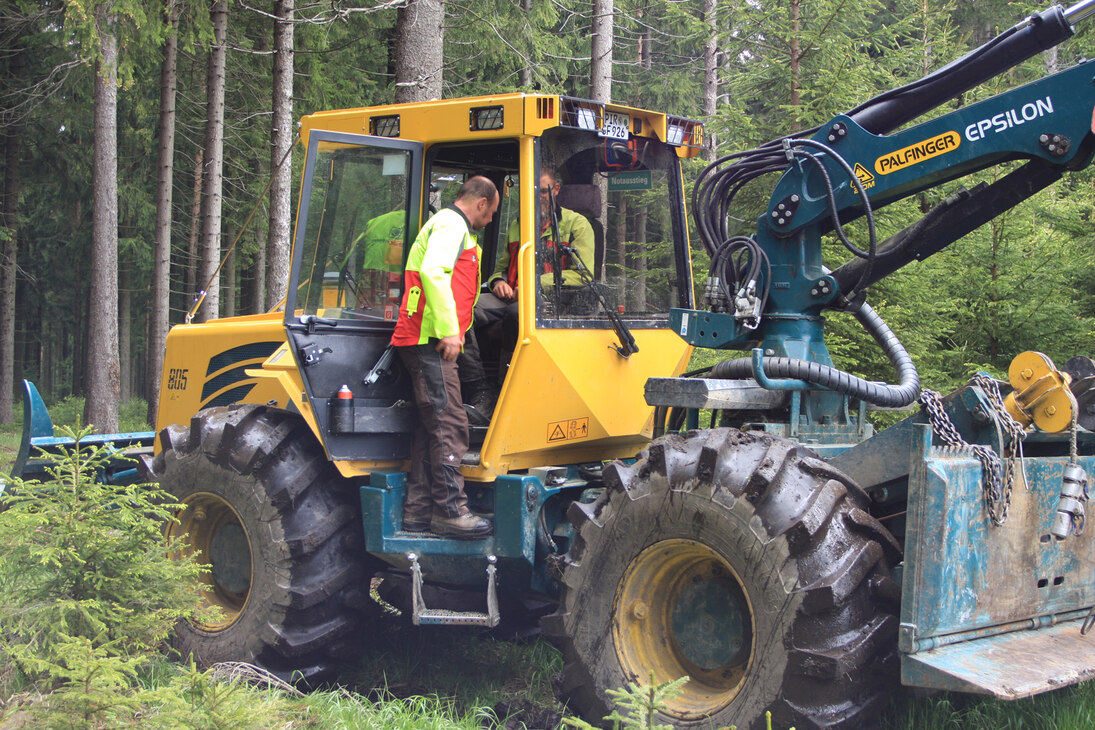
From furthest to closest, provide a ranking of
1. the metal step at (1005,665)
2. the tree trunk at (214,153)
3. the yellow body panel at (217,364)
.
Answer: the tree trunk at (214,153) < the yellow body panel at (217,364) < the metal step at (1005,665)

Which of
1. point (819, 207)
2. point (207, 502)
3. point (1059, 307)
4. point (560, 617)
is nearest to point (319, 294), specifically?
point (207, 502)

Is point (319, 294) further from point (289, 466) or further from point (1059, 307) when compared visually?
point (1059, 307)

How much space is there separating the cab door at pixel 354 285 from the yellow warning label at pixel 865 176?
241cm

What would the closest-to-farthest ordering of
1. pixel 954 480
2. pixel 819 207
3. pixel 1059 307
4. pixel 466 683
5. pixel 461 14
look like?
pixel 954 480
pixel 819 207
pixel 466 683
pixel 1059 307
pixel 461 14

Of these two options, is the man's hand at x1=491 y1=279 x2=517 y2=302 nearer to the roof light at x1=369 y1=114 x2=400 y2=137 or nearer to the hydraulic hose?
the roof light at x1=369 y1=114 x2=400 y2=137

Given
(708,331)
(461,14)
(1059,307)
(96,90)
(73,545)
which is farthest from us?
(96,90)

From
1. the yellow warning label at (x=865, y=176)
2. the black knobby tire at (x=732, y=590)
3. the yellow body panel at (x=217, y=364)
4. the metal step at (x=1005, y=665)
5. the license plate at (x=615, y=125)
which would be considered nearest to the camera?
the metal step at (x=1005, y=665)

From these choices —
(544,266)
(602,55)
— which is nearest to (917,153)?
(544,266)

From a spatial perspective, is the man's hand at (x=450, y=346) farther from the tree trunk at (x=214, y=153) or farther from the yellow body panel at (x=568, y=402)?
the tree trunk at (x=214, y=153)

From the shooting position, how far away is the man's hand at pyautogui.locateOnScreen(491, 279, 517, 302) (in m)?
5.73

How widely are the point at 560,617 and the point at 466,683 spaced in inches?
56.5

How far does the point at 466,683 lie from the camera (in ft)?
19.1

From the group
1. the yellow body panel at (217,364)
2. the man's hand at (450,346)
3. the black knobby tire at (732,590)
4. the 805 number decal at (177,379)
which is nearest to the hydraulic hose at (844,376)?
the black knobby tire at (732,590)

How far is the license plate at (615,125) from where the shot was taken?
18.3 feet
